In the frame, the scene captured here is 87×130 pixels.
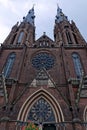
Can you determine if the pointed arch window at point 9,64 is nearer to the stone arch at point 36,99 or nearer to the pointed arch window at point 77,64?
the stone arch at point 36,99

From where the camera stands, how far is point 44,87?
1866cm

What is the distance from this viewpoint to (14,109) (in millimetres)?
17156

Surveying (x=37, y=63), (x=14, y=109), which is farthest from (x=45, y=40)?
(x=14, y=109)

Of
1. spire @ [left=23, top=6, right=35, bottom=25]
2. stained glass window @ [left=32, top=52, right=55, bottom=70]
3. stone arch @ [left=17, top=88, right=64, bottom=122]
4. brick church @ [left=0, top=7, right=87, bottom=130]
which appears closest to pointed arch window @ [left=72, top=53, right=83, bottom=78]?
brick church @ [left=0, top=7, right=87, bottom=130]

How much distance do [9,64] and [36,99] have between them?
7610 mm

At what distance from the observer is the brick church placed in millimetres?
16672

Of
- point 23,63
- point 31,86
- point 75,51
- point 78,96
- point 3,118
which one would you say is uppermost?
point 75,51

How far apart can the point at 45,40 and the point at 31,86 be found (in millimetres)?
12258

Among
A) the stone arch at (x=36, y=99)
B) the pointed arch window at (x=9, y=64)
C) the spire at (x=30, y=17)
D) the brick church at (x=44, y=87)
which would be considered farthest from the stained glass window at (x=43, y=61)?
the spire at (x=30, y=17)

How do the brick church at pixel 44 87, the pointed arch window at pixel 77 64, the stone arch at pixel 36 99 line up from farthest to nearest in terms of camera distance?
the pointed arch window at pixel 77 64, the stone arch at pixel 36 99, the brick church at pixel 44 87

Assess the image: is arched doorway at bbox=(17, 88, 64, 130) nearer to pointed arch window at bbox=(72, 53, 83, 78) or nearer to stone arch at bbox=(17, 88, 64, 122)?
stone arch at bbox=(17, 88, 64, 122)

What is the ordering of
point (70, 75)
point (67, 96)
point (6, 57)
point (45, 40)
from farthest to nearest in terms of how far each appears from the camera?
point (45, 40), point (6, 57), point (70, 75), point (67, 96)

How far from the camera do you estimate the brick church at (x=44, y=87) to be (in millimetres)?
16672

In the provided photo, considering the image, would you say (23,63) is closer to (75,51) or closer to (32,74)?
(32,74)
